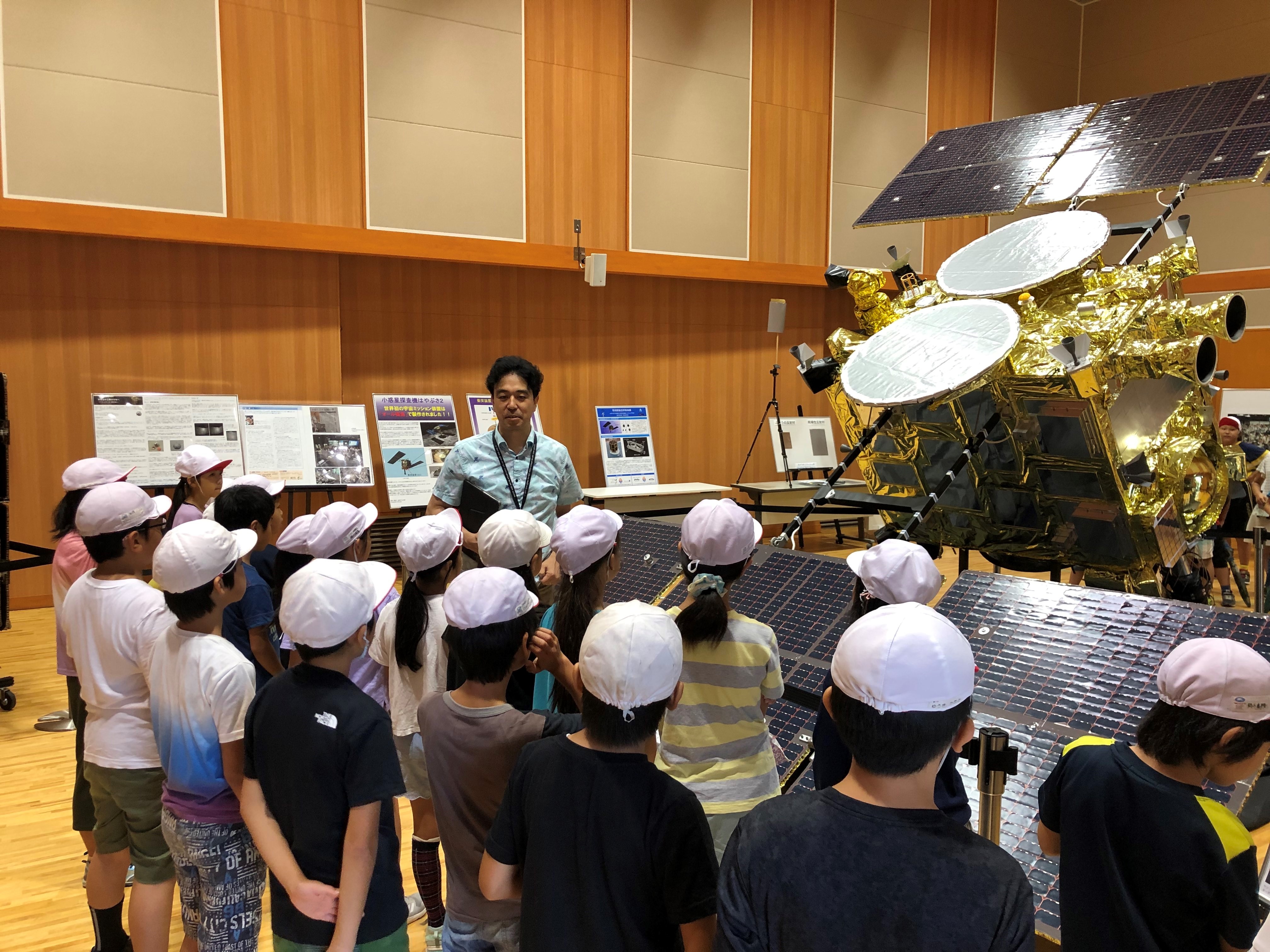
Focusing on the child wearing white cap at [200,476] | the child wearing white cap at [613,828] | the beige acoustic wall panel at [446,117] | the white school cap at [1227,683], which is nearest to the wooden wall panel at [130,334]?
the beige acoustic wall panel at [446,117]

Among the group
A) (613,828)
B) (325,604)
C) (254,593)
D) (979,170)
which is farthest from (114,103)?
(613,828)

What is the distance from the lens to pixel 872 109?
12.2m

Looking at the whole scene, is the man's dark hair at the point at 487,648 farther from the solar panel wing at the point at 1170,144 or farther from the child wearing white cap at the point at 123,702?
the solar panel wing at the point at 1170,144

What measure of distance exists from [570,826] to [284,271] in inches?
332

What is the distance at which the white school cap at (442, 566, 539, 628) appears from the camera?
6.59ft

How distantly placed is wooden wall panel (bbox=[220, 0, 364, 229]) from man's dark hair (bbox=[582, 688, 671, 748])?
821cm

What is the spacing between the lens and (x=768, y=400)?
12.2m

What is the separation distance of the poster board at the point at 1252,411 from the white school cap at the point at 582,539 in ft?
38.1

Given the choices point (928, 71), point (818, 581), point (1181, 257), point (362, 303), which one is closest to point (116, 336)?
point (362, 303)

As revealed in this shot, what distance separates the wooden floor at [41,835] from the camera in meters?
3.29

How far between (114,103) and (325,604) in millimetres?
7893

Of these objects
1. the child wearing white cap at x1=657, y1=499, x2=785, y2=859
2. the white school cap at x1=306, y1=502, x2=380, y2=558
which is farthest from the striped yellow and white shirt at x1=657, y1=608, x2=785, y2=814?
the white school cap at x1=306, y1=502, x2=380, y2=558

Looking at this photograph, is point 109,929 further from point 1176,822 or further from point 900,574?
point 1176,822

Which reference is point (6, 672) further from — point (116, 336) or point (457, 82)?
point (457, 82)
